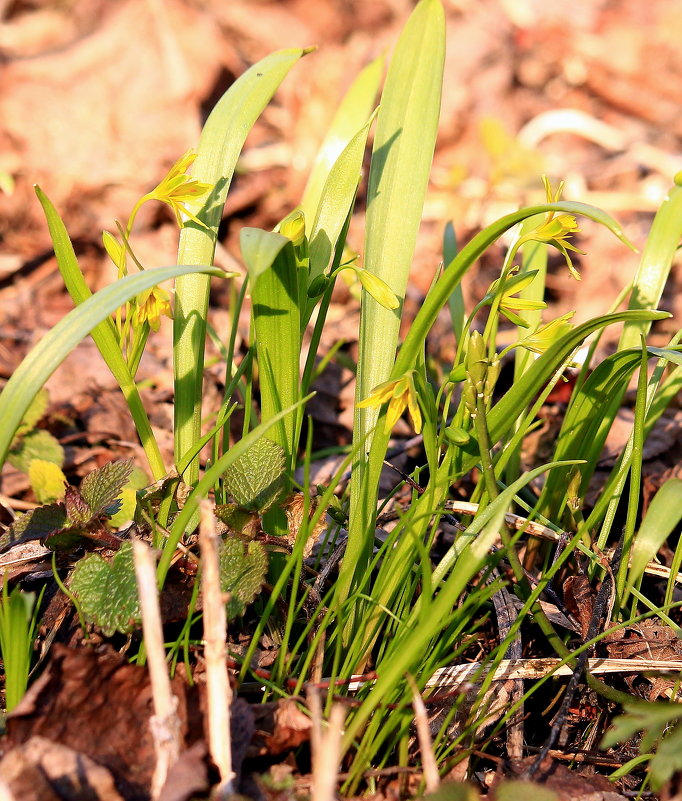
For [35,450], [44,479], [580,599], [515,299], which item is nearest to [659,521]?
[580,599]

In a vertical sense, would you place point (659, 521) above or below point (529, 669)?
above

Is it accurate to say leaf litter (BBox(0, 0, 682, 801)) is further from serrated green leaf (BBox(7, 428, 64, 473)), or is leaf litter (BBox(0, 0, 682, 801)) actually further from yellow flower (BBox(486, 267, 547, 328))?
yellow flower (BBox(486, 267, 547, 328))

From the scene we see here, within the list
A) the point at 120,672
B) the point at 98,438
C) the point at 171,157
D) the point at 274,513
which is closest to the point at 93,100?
the point at 171,157

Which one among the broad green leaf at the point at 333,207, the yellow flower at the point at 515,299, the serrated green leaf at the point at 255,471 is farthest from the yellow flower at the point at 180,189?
the yellow flower at the point at 515,299

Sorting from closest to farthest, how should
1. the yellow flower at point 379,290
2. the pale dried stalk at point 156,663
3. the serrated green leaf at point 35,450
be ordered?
the pale dried stalk at point 156,663 → the yellow flower at point 379,290 → the serrated green leaf at point 35,450

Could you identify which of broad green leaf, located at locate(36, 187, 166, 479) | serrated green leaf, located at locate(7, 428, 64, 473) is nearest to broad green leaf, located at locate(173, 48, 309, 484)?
broad green leaf, located at locate(36, 187, 166, 479)

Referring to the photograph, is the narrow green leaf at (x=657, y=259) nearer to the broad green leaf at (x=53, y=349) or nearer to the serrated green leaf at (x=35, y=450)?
the broad green leaf at (x=53, y=349)

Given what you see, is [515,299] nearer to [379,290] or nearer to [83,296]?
[379,290]
